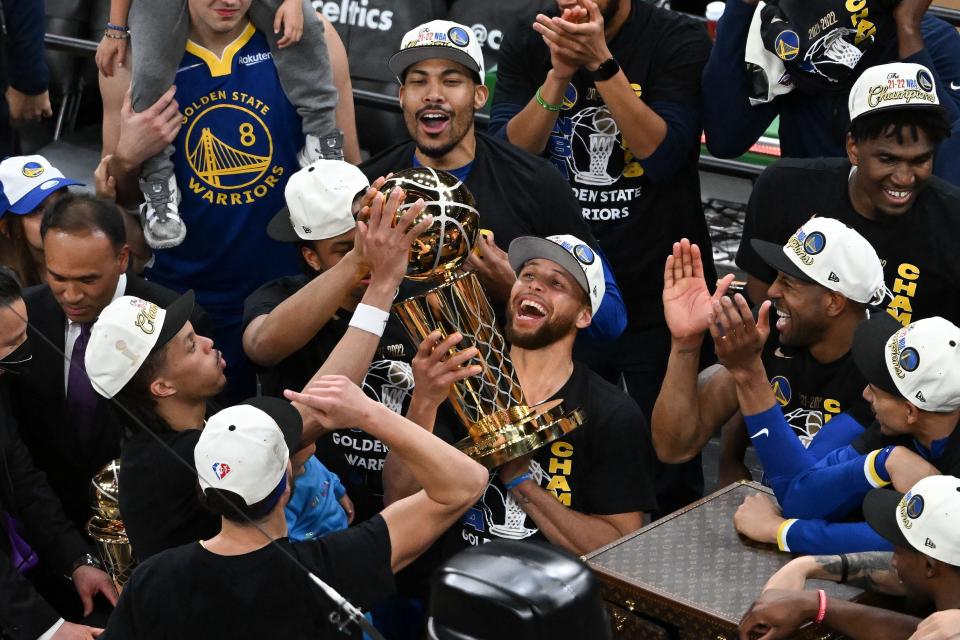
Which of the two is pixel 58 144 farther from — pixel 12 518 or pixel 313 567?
pixel 313 567

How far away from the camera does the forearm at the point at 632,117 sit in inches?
172

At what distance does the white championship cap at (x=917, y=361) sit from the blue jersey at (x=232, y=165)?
2.06 metres

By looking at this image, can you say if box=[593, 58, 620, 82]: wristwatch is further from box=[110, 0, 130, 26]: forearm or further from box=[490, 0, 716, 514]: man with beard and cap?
box=[110, 0, 130, 26]: forearm

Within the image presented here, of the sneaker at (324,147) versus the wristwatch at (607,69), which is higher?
the wristwatch at (607,69)

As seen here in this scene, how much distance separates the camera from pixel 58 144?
7293 mm

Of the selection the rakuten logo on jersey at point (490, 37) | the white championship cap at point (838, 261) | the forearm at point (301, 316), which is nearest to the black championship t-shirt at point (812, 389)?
the white championship cap at point (838, 261)

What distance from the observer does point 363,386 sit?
13.0ft

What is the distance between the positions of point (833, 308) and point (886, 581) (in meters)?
0.90

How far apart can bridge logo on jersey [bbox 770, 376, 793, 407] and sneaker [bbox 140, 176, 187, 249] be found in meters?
1.93

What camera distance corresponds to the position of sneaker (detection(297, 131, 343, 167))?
4625mm

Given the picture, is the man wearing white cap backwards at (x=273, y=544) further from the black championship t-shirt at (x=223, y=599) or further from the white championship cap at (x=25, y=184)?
the white championship cap at (x=25, y=184)

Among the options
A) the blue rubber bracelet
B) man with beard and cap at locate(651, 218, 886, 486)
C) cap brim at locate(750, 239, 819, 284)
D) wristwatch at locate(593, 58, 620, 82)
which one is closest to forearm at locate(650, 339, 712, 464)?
man with beard and cap at locate(651, 218, 886, 486)

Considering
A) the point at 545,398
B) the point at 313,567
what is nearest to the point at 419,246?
the point at 545,398

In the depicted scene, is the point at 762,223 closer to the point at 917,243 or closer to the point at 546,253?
the point at 917,243
